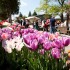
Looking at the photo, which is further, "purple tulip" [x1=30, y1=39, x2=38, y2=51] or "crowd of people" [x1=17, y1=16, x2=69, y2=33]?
"crowd of people" [x1=17, y1=16, x2=69, y2=33]

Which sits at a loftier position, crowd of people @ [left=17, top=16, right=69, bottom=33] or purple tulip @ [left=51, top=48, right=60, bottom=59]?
purple tulip @ [left=51, top=48, right=60, bottom=59]

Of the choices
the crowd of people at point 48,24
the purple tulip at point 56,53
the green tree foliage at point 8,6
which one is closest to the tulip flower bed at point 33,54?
the purple tulip at point 56,53

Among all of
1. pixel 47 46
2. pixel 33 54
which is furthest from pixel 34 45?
pixel 33 54

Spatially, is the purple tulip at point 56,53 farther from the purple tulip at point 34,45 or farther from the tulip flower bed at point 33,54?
the purple tulip at point 34,45

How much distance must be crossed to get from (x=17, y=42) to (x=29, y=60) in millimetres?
257

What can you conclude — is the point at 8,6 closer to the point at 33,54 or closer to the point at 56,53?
the point at 33,54

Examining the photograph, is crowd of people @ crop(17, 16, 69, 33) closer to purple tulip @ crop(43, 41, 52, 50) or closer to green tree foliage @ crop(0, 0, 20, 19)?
green tree foliage @ crop(0, 0, 20, 19)

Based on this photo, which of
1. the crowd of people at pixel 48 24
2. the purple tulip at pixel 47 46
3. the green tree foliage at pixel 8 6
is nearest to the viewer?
the purple tulip at pixel 47 46

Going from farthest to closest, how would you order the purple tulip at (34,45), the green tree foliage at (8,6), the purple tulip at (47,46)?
1. the green tree foliage at (8,6)
2. the purple tulip at (47,46)
3. the purple tulip at (34,45)

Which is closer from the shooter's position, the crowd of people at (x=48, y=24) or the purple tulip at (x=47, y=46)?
the purple tulip at (x=47, y=46)

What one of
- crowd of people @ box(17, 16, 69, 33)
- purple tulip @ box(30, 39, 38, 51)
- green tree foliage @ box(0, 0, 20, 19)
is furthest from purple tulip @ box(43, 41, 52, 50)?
green tree foliage @ box(0, 0, 20, 19)

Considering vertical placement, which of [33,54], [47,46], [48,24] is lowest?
[48,24]

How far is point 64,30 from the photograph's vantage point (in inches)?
1057

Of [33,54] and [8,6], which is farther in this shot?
[8,6]
